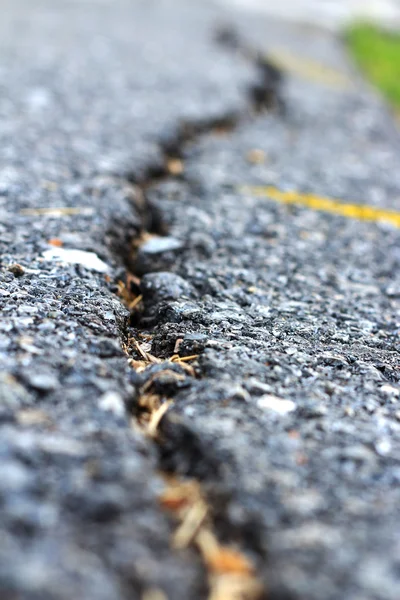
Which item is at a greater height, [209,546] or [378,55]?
[378,55]

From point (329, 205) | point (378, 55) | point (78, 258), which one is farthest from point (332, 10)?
point (78, 258)

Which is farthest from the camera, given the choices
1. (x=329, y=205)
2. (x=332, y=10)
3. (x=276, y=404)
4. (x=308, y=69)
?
(x=332, y=10)

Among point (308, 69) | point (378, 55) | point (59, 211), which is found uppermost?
point (378, 55)

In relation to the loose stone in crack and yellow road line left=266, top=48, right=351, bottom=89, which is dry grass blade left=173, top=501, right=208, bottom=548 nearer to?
the loose stone in crack

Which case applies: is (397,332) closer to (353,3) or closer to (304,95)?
(304,95)

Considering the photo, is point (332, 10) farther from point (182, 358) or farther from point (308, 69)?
point (182, 358)

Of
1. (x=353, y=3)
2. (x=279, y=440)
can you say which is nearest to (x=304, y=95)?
(x=279, y=440)
